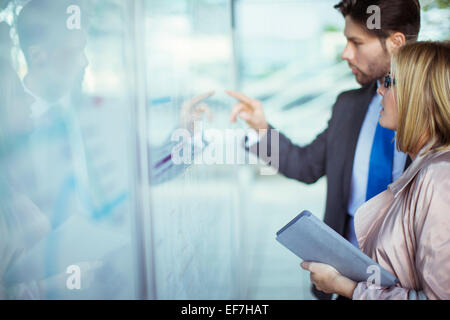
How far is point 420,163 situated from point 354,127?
0.60 metres

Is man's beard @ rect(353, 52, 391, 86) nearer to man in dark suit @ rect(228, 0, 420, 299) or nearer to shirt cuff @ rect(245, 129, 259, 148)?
man in dark suit @ rect(228, 0, 420, 299)

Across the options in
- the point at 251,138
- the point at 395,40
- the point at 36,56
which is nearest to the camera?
the point at 36,56

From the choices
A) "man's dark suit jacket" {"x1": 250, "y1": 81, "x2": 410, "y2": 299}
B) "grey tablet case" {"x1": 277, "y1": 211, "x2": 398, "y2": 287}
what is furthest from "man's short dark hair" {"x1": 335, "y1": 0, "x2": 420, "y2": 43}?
"grey tablet case" {"x1": 277, "y1": 211, "x2": 398, "y2": 287}

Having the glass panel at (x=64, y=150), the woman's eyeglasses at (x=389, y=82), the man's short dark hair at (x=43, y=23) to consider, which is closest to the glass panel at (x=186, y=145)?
the glass panel at (x=64, y=150)

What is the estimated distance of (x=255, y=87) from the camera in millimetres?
6277

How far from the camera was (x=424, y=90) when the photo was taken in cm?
102

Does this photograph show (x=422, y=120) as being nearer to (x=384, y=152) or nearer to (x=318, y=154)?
(x=384, y=152)

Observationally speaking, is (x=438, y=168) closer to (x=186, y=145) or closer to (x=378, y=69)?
(x=378, y=69)

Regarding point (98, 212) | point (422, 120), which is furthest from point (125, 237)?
point (422, 120)

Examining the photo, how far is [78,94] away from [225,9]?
1589mm

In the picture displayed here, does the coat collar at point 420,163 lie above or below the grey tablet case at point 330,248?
above

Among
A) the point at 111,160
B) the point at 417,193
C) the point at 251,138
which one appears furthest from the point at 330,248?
the point at 251,138

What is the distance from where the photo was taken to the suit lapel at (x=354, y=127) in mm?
1602

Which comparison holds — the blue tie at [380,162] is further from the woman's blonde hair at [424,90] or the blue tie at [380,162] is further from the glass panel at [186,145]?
the glass panel at [186,145]
